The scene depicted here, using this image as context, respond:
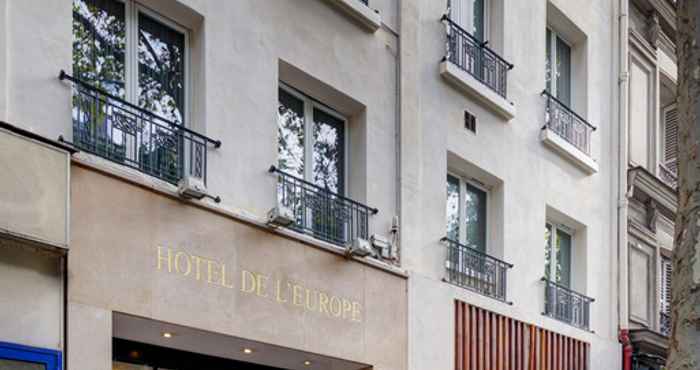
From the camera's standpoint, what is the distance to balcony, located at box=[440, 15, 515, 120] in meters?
14.0

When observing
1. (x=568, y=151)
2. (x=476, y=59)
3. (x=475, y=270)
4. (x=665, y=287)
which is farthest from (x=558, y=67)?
(x=665, y=287)

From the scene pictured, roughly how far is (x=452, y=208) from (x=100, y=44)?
604 cm

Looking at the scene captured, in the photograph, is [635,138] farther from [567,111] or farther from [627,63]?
[567,111]

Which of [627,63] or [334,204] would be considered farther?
[627,63]

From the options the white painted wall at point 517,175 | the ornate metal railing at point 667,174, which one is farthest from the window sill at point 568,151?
the ornate metal railing at point 667,174

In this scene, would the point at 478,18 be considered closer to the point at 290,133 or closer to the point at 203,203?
the point at 290,133

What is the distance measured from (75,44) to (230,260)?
243 centimetres

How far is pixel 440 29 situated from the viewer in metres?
→ 13.9

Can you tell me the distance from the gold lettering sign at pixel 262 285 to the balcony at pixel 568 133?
18.2 feet

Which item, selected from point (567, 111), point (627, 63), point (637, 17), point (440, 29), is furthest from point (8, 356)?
point (637, 17)

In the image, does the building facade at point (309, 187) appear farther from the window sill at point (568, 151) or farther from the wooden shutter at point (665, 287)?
the wooden shutter at point (665, 287)

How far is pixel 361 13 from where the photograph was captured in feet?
40.3

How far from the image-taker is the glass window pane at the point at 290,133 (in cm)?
1170

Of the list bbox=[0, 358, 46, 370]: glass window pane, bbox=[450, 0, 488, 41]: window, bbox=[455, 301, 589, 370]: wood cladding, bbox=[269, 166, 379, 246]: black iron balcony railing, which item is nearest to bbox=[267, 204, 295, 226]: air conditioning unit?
bbox=[269, 166, 379, 246]: black iron balcony railing
